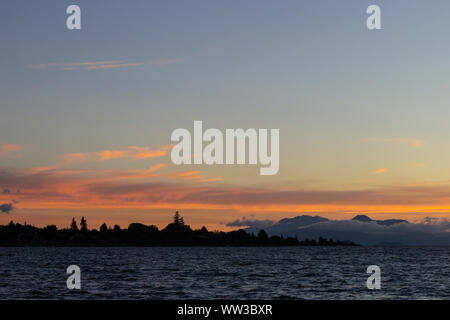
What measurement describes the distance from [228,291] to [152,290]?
817 cm

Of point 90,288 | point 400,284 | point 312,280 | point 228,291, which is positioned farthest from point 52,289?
point 400,284

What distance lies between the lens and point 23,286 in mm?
63344

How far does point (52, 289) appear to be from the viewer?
191ft

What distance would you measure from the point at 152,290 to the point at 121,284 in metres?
7.43
